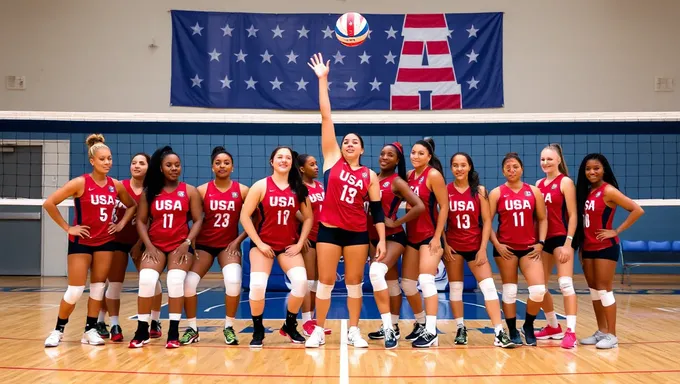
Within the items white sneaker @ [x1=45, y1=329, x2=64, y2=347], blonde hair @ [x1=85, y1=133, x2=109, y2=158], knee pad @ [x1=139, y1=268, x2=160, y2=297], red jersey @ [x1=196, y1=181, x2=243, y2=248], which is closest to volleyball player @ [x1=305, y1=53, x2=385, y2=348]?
red jersey @ [x1=196, y1=181, x2=243, y2=248]

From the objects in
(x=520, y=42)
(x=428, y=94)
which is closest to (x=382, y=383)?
(x=428, y=94)

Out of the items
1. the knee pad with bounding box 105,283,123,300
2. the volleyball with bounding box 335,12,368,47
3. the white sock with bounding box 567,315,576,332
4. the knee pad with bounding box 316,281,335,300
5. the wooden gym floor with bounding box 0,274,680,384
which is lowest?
the wooden gym floor with bounding box 0,274,680,384

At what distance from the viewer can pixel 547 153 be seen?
6.40m

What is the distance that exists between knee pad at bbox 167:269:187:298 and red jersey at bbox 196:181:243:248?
0.43 m

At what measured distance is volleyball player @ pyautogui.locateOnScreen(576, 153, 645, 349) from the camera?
616 centimetres

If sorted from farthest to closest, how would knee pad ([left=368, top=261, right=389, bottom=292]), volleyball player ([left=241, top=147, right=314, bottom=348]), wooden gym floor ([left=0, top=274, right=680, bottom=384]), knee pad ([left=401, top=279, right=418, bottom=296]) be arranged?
knee pad ([left=401, top=279, right=418, bottom=296]) → volleyball player ([left=241, top=147, right=314, bottom=348]) → knee pad ([left=368, top=261, right=389, bottom=292]) → wooden gym floor ([left=0, top=274, right=680, bottom=384])

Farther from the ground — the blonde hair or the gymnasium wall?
the gymnasium wall

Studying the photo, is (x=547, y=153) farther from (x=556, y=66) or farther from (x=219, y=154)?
(x=556, y=66)

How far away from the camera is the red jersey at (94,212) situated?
6176 millimetres

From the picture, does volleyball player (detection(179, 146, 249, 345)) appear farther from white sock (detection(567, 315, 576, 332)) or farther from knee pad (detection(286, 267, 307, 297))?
white sock (detection(567, 315, 576, 332))

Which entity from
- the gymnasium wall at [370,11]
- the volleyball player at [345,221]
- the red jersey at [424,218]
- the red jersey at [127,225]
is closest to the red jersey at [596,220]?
the red jersey at [424,218]

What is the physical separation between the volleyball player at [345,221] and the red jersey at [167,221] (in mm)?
1316

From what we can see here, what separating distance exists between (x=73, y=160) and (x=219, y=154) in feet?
31.2

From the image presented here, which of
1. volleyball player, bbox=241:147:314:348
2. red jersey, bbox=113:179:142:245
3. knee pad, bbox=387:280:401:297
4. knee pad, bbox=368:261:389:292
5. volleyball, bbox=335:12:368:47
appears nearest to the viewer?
knee pad, bbox=368:261:389:292
